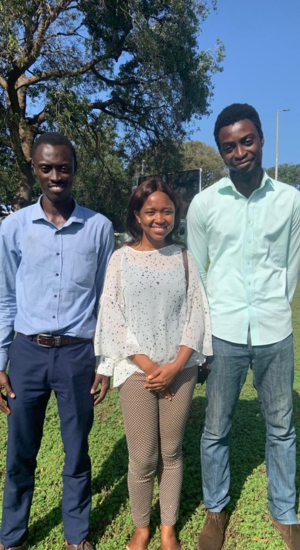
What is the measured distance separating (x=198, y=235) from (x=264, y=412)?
3.57 feet

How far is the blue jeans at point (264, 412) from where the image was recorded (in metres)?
2.30

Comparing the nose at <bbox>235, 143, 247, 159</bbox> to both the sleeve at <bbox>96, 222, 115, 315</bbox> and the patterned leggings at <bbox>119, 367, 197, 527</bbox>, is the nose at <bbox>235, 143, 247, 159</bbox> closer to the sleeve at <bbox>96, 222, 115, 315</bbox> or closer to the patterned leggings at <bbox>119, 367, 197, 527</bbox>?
the sleeve at <bbox>96, 222, 115, 315</bbox>

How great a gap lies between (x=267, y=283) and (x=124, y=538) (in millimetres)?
1688

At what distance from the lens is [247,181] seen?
7.46 ft

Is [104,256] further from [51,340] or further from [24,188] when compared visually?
[24,188]

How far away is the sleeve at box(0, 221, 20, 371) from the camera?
2195 mm

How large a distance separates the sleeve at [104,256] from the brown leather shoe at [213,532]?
1.44 metres

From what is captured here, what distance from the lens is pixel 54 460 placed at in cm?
330

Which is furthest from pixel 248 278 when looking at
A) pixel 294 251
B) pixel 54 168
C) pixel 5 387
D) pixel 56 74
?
pixel 56 74

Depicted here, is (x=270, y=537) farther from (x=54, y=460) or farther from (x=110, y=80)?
(x=110, y=80)

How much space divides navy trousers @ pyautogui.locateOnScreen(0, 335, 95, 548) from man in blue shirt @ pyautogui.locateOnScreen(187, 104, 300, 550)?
71cm

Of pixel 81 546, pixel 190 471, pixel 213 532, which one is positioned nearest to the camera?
pixel 81 546

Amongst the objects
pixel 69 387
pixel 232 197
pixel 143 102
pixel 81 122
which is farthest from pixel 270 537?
pixel 143 102

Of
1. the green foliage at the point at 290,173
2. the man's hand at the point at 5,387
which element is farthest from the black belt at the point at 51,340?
the green foliage at the point at 290,173
